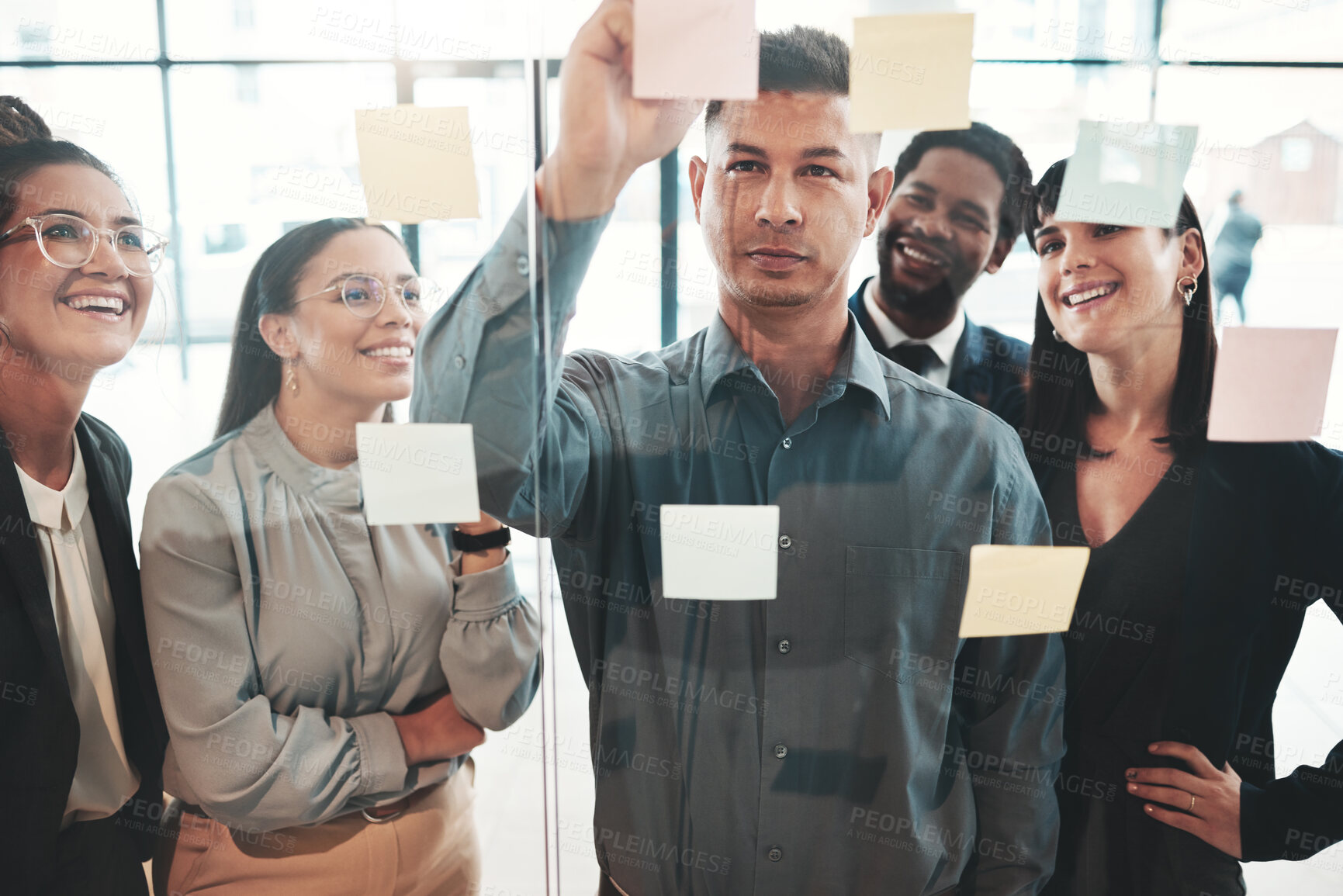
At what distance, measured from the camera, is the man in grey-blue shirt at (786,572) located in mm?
1067

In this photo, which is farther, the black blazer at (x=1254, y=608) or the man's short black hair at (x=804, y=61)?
the black blazer at (x=1254, y=608)

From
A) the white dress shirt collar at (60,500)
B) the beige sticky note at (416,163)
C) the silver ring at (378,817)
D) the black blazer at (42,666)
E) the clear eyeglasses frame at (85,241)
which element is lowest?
the silver ring at (378,817)

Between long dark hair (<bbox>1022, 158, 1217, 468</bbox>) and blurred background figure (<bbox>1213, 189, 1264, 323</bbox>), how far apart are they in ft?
0.05

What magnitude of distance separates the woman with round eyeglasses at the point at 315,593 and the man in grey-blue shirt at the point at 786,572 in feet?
0.35

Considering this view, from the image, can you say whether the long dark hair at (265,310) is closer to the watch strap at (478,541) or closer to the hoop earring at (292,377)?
the hoop earring at (292,377)

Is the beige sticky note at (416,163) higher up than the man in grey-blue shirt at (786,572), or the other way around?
the beige sticky note at (416,163)

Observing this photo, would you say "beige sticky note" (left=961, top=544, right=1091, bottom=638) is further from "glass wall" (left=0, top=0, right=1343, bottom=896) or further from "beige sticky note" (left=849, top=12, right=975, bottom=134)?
"beige sticky note" (left=849, top=12, right=975, bottom=134)

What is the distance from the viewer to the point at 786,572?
111cm

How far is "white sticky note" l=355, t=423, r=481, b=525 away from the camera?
1074 mm

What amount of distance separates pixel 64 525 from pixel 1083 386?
1337 mm

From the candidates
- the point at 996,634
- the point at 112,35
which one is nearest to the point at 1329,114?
the point at 996,634

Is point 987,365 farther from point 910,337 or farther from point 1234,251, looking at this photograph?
point 1234,251

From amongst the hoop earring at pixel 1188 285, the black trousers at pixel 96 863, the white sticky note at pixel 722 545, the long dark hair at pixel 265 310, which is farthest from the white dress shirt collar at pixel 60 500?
the hoop earring at pixel 1188 285

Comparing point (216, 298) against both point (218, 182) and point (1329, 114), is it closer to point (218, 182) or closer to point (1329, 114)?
point (218, 182)
